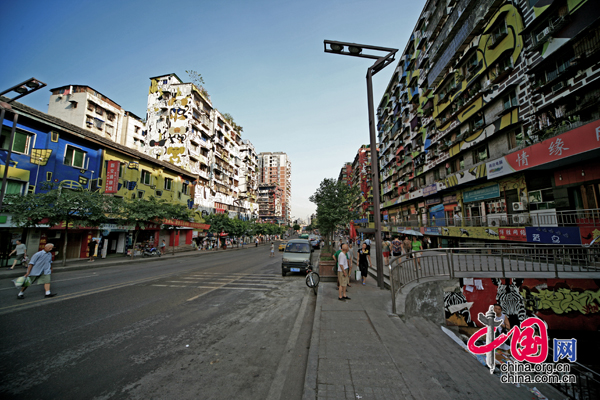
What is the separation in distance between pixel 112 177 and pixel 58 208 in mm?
9599

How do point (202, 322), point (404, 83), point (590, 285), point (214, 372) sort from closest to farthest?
point (214, 372)
point (202, 322)
point (590, 285)
point (404, 83)

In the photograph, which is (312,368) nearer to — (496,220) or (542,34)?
(496,220)

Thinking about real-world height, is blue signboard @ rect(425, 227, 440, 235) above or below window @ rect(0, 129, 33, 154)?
below

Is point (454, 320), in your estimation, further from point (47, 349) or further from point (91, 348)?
point (47, 349)

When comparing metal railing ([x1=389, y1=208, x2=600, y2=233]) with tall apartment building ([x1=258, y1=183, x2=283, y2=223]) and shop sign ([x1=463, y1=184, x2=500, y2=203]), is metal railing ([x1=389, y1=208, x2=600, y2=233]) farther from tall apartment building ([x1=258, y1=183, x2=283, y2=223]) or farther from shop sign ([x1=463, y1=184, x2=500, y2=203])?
tall apartment building ([x1=258, y1=183, x2=283, y2=223])

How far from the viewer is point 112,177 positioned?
24.7 meters

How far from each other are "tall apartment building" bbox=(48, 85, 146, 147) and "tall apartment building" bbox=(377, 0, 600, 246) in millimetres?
45457

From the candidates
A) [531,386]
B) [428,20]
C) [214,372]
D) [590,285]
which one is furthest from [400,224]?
[214,372]

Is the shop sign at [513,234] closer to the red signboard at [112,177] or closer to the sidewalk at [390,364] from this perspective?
the sidewalk at [390,364]

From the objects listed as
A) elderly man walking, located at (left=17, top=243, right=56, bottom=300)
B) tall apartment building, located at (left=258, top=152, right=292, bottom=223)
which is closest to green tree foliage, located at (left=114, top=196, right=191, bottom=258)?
elderly man walking, located at (left=17, top=243, right=56, bottom=300)

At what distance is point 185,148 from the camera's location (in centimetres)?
3950

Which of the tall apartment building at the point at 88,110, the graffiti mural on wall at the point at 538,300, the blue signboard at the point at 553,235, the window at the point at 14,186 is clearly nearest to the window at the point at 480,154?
the blue signboard at the point at 553,235

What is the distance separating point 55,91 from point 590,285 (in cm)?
5555

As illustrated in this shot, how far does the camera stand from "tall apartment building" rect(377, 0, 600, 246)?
12.4 meters
